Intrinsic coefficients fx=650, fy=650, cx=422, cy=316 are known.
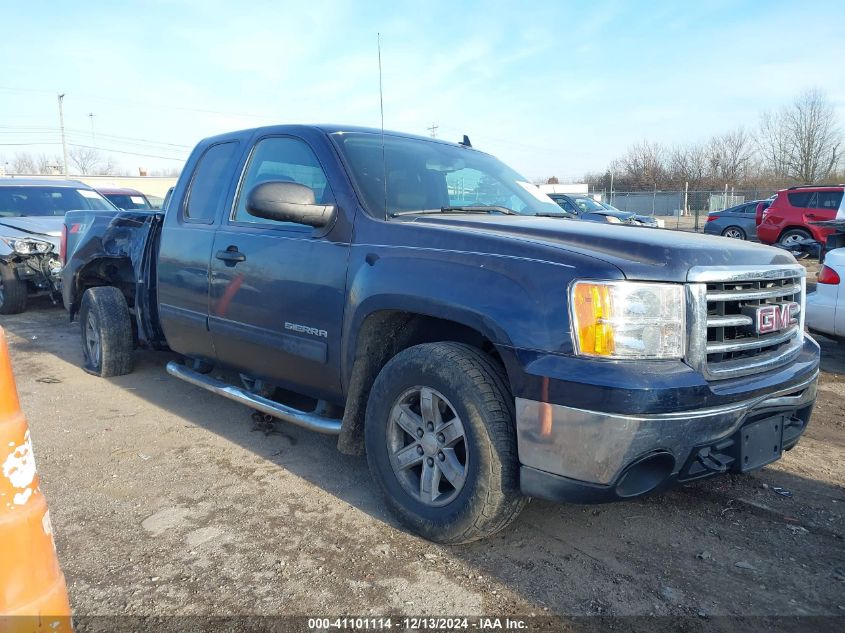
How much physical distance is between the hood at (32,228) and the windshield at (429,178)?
6.85m

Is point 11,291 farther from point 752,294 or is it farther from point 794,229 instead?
point 794,229

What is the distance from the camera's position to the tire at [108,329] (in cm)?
542

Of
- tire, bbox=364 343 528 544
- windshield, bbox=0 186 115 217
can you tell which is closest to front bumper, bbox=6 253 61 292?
windshield, bbox=0 186 115 217

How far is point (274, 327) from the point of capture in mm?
3555

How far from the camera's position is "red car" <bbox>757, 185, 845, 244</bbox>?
52.6 feet

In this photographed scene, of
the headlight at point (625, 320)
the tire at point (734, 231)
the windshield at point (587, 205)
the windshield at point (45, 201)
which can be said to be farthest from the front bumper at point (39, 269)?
the tire at point (734, 231)

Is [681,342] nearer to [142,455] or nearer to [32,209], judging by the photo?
[142,455]

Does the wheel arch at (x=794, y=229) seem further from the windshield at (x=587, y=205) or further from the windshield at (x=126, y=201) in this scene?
the windshield at (x=126, y=201)

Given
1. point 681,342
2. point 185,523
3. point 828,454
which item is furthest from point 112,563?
point 828,454

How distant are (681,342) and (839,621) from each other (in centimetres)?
114

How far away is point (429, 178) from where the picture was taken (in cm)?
369

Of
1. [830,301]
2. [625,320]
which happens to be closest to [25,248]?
[625,320]

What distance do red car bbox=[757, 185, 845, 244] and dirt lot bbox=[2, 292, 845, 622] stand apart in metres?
14.2

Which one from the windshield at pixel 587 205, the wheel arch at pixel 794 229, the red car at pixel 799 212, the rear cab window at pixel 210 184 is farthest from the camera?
the windshield at pixel 587 205
